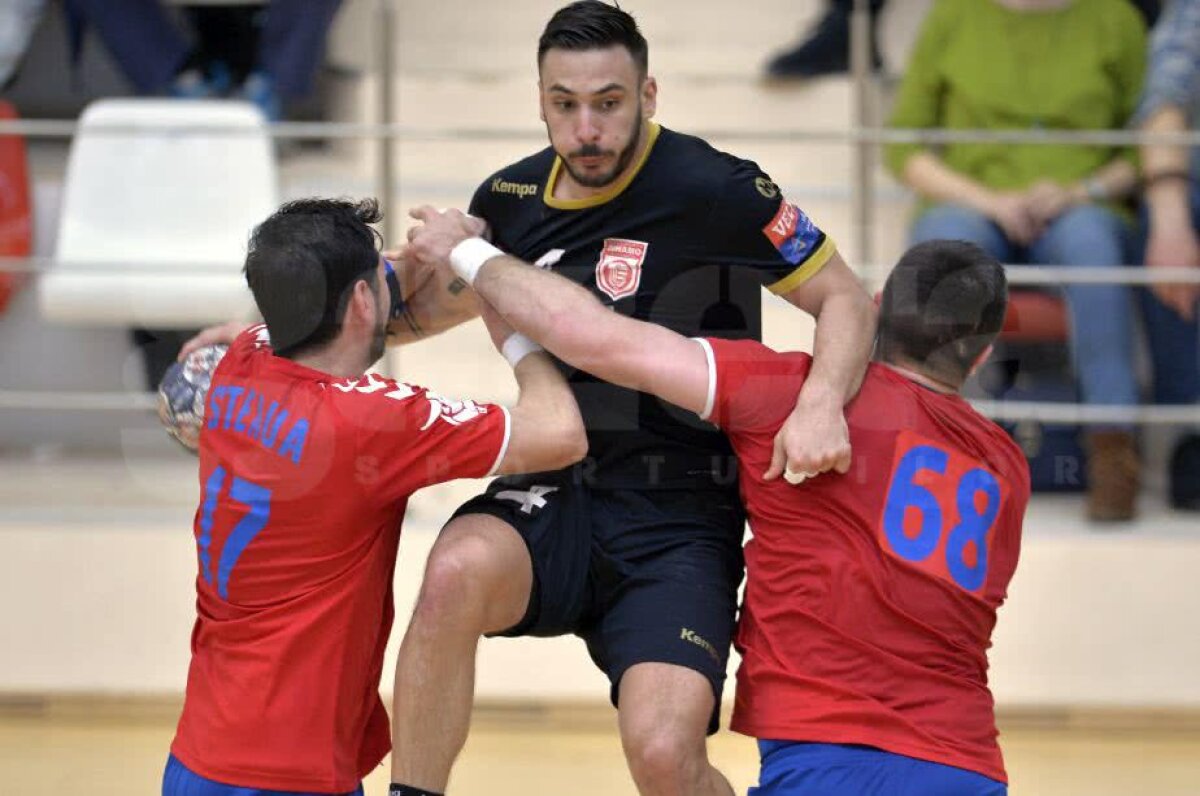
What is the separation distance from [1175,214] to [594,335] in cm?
268

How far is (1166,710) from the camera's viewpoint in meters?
4.78

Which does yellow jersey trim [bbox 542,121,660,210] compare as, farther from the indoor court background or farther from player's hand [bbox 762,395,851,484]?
the indoor court background

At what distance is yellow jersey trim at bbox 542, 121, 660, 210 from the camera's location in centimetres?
294

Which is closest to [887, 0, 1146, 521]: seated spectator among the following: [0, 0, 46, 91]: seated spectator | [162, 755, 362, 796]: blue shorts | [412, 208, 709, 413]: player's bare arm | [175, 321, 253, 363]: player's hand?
[412, 208, 709, 413]: player's bare arm

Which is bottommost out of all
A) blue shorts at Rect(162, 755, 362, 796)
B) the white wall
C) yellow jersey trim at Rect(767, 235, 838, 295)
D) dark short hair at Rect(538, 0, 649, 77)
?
the white wall

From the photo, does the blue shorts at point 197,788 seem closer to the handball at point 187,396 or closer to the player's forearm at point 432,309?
the handball at point 187,396

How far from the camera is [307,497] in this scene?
8.60 ft

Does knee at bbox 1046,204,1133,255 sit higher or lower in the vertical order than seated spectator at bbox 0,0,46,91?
lower

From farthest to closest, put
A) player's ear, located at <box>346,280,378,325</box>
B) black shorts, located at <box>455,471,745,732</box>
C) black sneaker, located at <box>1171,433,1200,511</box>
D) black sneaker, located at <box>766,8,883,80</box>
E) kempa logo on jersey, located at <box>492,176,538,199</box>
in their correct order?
black sneaker, located at <box>766,8,883,80</box>, black sneaker, located at <box>1171,433,1200,511</box>, kempa logo on jersey, located at <box>492,176,538,199</box>, black shorts, located at <box>455,471,745,732</box>, player's ear, located at <box>346,280,378,325</box>

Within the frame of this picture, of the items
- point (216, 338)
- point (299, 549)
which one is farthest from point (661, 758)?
point (216, 338)

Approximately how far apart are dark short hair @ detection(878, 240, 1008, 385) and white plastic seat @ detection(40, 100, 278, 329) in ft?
9.41

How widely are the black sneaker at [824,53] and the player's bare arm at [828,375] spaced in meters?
2.93

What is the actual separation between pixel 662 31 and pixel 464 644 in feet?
13.0

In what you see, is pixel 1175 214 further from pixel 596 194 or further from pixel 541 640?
pixel 596 194
